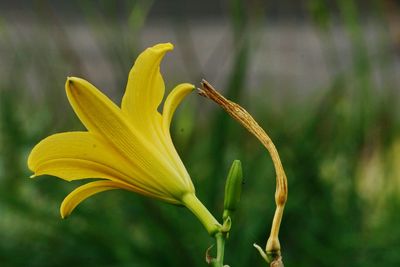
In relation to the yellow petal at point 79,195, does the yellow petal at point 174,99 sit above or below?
above

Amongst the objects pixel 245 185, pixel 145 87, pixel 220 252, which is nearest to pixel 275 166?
pixel 220 252

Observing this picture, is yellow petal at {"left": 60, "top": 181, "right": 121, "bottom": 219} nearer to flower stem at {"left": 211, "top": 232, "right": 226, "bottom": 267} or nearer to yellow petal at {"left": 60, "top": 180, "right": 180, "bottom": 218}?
yellow petal at {"left": 60, "top": 180, "right": 180, "bottom": 218}

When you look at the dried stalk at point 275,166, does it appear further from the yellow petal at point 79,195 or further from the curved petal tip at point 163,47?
the yellow petal at point 79,195

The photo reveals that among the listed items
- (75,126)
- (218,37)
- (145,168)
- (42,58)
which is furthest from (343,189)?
(218,37)

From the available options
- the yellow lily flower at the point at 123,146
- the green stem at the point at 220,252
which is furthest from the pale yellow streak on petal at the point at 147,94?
the green stem at the point at 220,252

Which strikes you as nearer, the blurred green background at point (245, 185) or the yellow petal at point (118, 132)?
the yellow petal at point (118, 132)

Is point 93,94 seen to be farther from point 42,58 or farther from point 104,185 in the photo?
point 42,58

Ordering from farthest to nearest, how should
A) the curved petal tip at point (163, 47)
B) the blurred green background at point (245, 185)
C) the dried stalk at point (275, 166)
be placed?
the blurred green background at point (245, 185)
the curved petal tip at point (163, 47)
the dried stalk at point (275, 166)

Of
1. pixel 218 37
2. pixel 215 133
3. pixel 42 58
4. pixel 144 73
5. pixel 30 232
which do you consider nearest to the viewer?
pixel 144 73
